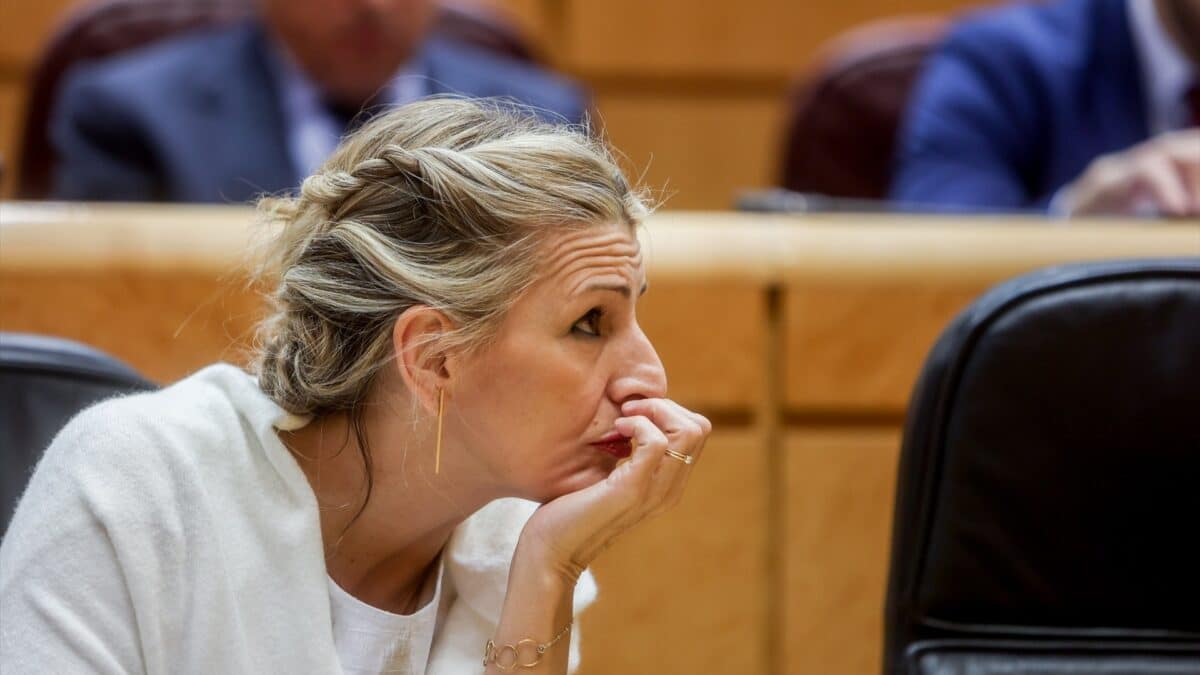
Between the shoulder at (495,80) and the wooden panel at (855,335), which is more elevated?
the shoulder at (495,80)

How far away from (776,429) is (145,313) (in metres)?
0.61

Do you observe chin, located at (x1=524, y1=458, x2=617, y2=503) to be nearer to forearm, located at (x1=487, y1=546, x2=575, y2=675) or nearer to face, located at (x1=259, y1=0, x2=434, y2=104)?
forearm, located at (x1=487, y1=546, x2=575, y2=675)

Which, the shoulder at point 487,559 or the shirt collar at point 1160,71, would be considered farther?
the shirt collar at point 1160,71

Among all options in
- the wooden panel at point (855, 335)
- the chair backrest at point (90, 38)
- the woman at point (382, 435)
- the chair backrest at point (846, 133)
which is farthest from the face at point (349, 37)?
the woman at point (382, 435)

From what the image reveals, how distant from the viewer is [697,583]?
1.45 m

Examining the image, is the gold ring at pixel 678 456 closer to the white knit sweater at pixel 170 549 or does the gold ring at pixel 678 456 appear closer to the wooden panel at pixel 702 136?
the white knit sweater at pixel 170 549

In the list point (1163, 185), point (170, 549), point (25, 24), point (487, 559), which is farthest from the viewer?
point (25, 24)

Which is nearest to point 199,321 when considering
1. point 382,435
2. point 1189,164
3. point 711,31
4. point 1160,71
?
point 382,435

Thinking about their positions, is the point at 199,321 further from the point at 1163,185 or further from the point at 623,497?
the point at 1163,185

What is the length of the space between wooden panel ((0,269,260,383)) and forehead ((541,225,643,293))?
0.52m

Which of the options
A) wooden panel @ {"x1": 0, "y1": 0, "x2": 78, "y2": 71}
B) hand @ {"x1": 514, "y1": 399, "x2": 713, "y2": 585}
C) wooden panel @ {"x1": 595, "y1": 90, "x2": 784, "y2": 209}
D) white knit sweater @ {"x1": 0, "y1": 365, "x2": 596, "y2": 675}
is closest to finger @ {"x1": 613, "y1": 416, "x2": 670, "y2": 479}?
hand @ {"x1": 514, "y1": 399, "x2": 713, "y2": 585}

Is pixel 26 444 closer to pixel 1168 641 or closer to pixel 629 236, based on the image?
pixel 629 236

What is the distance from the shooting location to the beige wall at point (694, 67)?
3029 mm

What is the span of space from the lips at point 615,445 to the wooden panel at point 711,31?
2.14m
